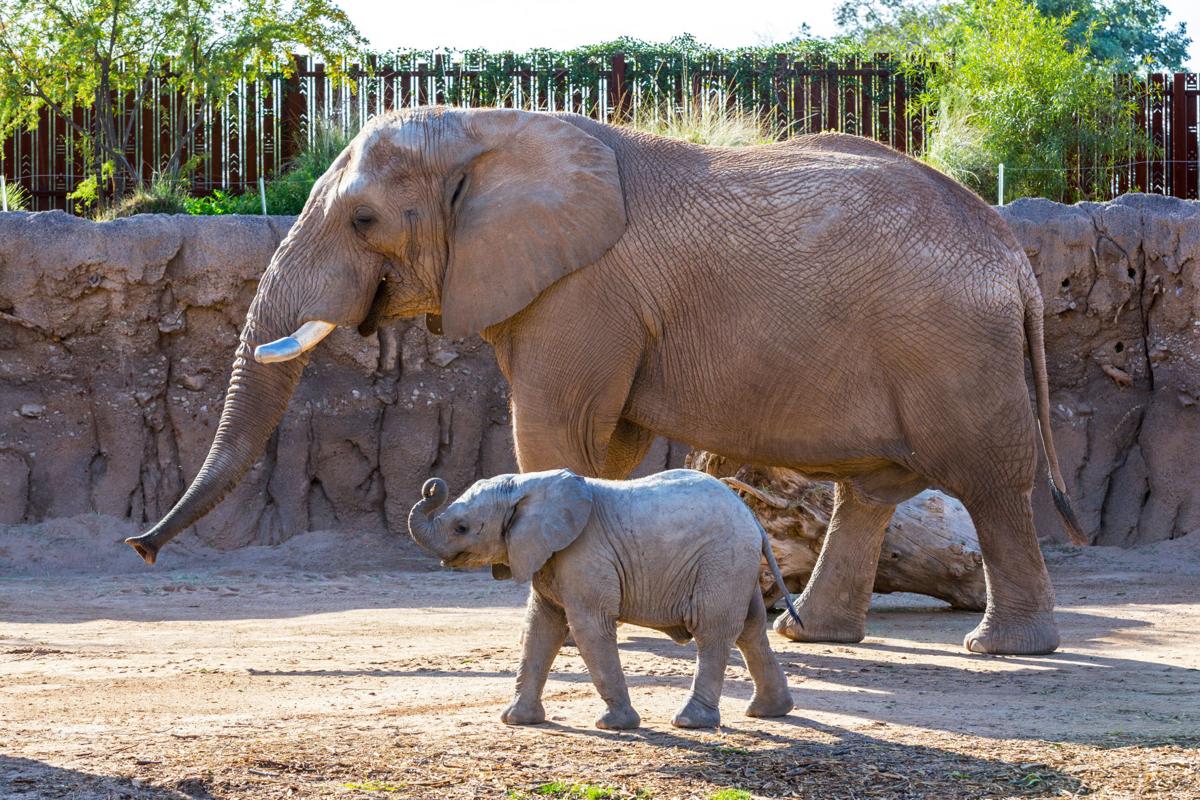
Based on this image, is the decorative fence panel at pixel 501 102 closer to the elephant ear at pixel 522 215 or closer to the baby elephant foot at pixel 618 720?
the elephant ear at pixel 522 215

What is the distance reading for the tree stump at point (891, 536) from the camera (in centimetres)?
950

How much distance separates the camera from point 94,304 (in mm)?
12469

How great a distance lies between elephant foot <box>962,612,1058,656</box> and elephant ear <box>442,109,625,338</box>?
101 inches

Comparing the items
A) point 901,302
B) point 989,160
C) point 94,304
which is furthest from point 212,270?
point 989,160

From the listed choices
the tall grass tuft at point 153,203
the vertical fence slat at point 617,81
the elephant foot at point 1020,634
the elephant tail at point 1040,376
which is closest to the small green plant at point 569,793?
the elephant foot at point 1020,634

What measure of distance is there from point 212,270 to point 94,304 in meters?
0.94

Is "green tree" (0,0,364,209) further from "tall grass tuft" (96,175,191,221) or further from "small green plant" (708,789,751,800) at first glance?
"small green plant" (708,789,751,800)

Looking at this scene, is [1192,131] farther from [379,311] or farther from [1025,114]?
[379,311]

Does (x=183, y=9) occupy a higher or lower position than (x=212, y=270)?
higher

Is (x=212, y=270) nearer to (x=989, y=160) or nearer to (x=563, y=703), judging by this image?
(x=563, y=703)

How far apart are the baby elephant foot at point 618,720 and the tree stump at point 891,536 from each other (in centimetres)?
379

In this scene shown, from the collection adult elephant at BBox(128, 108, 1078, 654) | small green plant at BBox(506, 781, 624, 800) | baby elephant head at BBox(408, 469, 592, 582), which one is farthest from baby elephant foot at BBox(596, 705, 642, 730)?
adult elephant at BBox(128, 108, 1078, 654)

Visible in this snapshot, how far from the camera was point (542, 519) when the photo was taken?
5.50m

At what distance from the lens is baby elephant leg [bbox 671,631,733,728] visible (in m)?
5.67
